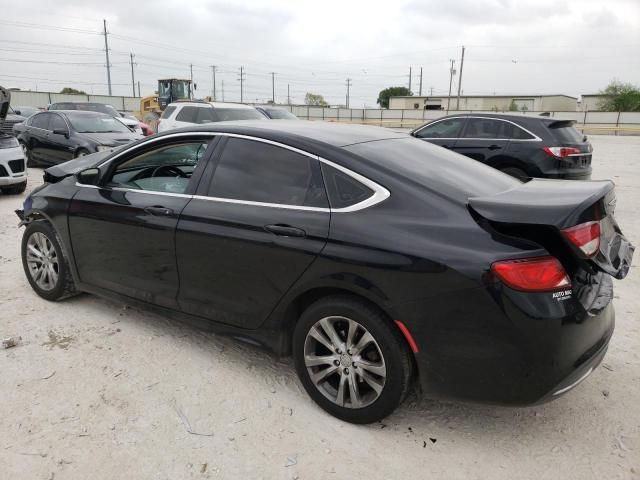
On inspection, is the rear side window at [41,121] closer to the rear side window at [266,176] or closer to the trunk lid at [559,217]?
the rear side window at [266,176]

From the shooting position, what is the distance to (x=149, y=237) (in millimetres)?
3420

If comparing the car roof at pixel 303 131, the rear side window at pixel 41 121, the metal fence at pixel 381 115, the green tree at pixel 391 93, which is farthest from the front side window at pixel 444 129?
the green tree at pixel 391 93

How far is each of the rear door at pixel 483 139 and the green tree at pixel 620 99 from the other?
6827cm

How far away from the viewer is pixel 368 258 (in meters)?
2.52

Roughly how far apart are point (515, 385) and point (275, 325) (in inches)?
52.1

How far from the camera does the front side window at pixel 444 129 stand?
933 centimetres

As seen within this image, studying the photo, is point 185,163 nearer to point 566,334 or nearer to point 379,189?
point 379,189

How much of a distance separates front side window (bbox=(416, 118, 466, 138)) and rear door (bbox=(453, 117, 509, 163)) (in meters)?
0.14

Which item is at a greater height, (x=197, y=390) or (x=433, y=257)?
(x=433, y=257)

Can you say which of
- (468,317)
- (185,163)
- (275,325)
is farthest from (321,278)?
(185,163)

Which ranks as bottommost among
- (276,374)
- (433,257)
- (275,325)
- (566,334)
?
(276,374)

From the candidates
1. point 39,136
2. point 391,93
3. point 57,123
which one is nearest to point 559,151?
point 57,123

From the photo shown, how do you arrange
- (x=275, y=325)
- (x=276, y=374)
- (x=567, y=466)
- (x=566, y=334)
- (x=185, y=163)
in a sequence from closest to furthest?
1. (x=566, y=334)
2. (x=567, y=466)
3. (x=275, y=325)
4. (x=276, y=374)
5. (x=185, y=163)

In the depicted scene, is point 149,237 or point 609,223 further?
point 149,237
